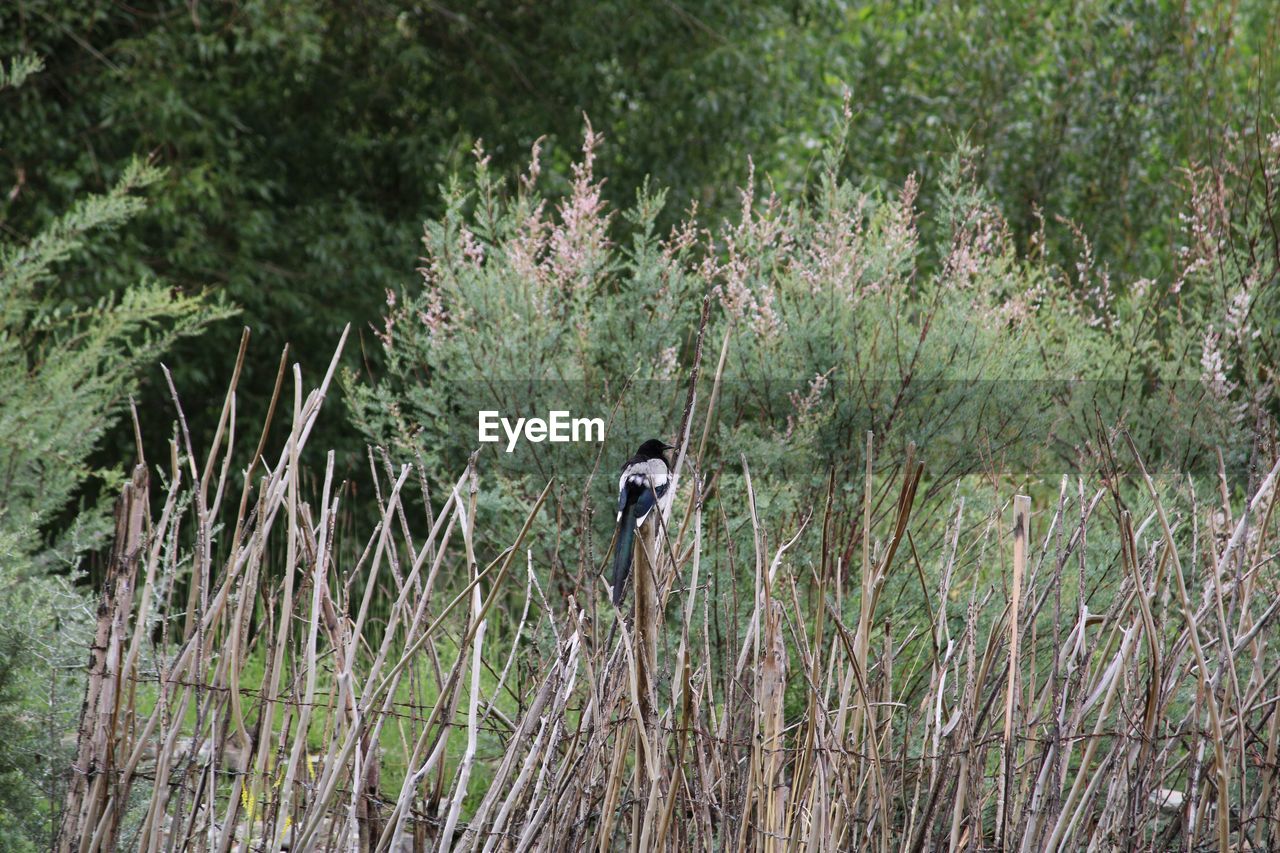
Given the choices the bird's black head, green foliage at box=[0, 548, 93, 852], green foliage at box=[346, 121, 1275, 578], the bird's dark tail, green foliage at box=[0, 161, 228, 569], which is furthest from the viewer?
green foliage at box=[0, 161, 228, 569]

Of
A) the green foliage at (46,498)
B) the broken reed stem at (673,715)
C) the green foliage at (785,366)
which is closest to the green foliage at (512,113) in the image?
the green foliage at (46,498)

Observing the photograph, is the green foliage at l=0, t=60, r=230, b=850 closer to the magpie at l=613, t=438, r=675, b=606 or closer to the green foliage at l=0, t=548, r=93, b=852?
the green foliage at l=0, t=548, r=93, b=852

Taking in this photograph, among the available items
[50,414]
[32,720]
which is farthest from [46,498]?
[32,720]

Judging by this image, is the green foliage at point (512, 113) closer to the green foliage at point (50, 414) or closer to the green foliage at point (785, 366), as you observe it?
the green foliage at point (50, 414)

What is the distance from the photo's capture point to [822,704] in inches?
66.2

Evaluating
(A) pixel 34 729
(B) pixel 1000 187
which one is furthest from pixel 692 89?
(A) pixel 34 729

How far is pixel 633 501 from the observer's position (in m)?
2.30

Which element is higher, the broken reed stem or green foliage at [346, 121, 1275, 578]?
green foliage at [346, 121, 1275, 578]

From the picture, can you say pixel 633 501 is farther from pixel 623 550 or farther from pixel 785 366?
pixel 785 366

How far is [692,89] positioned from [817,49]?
3.68 ft

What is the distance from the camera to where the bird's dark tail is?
6.87 ft

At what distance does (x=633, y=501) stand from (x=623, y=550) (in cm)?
17

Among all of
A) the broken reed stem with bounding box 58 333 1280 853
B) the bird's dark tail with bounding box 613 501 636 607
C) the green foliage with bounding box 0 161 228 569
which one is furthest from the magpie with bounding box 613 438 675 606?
the green foliage with bounding box 0 161 228 569

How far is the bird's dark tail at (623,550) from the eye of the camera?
209 centimetres
